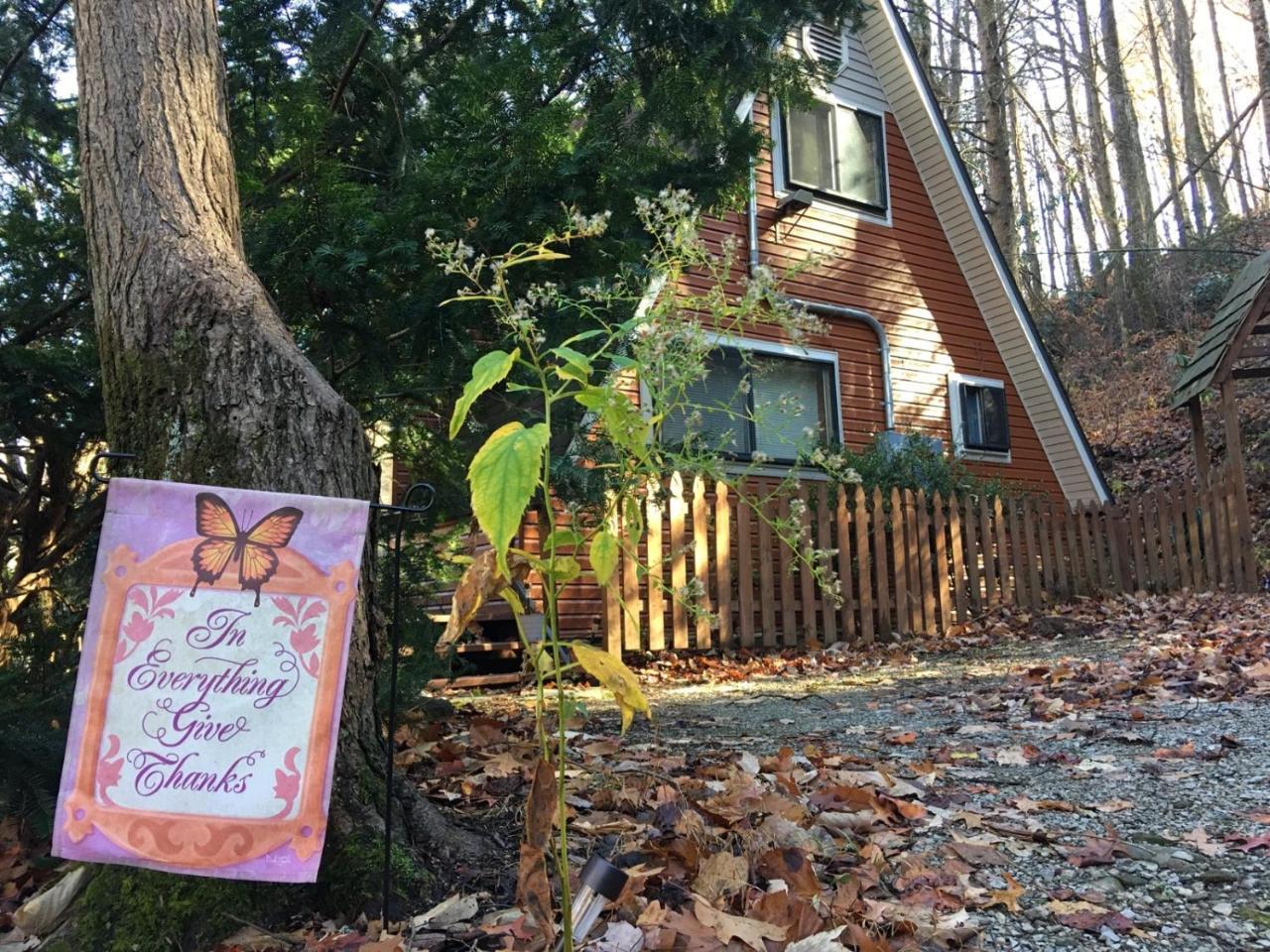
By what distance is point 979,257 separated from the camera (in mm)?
13766

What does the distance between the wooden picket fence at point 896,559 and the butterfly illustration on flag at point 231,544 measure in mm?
4534

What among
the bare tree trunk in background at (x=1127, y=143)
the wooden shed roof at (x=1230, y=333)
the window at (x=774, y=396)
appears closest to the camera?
the window at (x=774, y=396)

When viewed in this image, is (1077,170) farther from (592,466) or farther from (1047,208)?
(592,466)

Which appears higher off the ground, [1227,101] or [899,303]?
[1227,101]

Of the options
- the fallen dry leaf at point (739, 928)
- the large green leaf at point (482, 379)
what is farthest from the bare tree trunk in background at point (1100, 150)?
the large green leaf at point (482, 379)

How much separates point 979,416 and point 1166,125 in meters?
25.3

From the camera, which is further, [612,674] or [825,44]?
[825,44]

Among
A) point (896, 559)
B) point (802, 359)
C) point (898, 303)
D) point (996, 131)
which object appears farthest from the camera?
point (996, 131)

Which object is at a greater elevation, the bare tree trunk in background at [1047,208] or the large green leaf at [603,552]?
the bare tree trunk in background at [1047,208]

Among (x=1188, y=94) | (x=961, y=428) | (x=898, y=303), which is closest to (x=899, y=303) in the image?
(x=898, y=303)

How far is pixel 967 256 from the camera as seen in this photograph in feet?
45.5

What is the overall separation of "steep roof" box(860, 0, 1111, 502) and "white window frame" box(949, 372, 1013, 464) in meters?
0.83

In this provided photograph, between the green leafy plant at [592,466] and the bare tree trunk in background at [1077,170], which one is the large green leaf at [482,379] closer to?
the green leafy plant at [592,466]

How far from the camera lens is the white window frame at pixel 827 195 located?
12.0 meters
